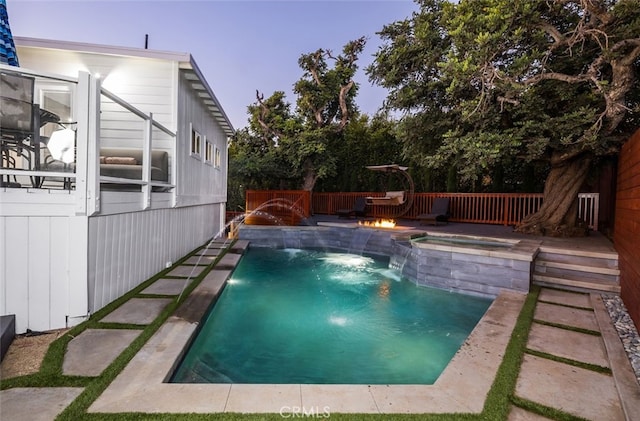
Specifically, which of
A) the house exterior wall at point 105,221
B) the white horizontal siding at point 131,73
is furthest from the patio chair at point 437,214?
the white horizontal siding at point 131,73

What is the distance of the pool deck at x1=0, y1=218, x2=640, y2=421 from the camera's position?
1982 millimetres

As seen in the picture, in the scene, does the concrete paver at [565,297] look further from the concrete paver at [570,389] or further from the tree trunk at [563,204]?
the tree trunk at [563,204]

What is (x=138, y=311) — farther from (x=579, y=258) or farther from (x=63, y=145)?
(x=579, y=258)

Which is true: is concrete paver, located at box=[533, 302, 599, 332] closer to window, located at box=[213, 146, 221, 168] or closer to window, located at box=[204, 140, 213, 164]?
window, located at box=[204, 140, 213, 164]

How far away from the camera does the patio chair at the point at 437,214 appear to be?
11.1m

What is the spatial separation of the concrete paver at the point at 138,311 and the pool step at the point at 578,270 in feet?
18.4

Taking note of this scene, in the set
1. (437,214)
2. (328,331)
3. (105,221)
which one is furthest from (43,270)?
(437,214)

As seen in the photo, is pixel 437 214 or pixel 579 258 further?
pixel 437 214

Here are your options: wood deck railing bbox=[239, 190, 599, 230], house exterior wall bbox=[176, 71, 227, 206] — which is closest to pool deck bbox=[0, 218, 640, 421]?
house exterior wall bbox=[176, 71, 227, 206]

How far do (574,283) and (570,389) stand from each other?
3.37m

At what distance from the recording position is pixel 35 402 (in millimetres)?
2000

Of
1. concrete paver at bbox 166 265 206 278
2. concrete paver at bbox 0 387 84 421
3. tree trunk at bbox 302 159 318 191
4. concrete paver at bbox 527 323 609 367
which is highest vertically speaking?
tree trunk at bbox 302 159 318 191

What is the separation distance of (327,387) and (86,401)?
5.12 feet

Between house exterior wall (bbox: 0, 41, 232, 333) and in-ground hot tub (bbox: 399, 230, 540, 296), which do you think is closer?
house exterior wall (bbox: 0, 41, 232, 333)
